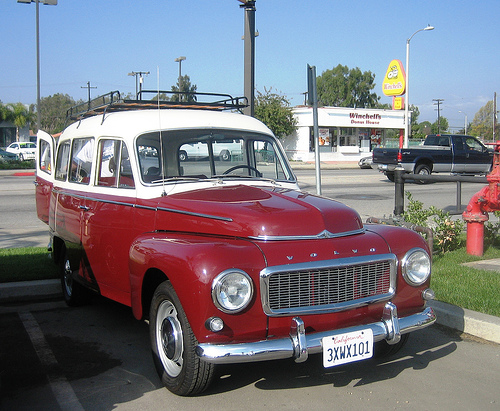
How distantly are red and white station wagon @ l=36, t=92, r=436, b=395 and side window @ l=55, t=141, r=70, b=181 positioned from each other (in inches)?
25.9

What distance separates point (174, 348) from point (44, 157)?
5.11 metres

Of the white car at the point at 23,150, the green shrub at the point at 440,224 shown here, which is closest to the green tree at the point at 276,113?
the white car at the point at 23,150

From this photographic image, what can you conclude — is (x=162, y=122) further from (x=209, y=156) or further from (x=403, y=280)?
(x=403, y=280)

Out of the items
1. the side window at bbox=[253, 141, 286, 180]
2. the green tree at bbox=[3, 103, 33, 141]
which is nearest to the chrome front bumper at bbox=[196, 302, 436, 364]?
the side window at bbox=[253, 141, 286, 180]

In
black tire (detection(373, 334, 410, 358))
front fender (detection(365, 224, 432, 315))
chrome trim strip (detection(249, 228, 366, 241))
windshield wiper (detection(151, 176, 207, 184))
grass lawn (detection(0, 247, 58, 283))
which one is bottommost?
black tire (detection(373, 334, 410, 358))

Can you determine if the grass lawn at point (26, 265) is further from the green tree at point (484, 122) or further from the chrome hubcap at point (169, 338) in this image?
the green tree at point (484, 122)

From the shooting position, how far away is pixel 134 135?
16.5 ft

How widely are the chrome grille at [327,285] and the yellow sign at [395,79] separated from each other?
125 feet

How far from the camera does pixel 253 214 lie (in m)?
3.93

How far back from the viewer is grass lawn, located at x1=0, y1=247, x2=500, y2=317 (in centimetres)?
572

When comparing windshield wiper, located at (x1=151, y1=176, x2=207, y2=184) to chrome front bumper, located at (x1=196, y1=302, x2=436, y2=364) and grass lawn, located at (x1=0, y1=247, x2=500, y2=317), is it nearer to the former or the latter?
chrome front bumper, located at (x1=196, y1=302, x2=436, y2=364)

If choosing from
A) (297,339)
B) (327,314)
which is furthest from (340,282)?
(297,339)

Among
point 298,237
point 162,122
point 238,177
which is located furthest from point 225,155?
point 298,237

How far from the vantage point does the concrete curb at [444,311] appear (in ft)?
16.7
